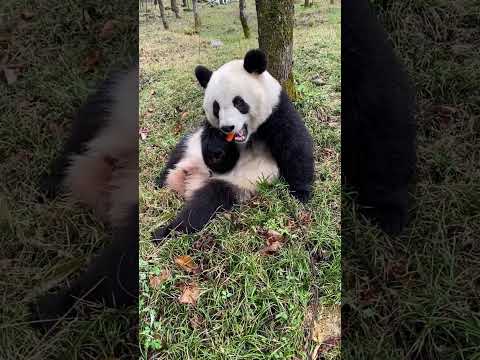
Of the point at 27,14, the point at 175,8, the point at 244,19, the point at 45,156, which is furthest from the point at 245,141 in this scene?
the point at 27,14

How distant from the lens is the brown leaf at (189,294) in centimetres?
195

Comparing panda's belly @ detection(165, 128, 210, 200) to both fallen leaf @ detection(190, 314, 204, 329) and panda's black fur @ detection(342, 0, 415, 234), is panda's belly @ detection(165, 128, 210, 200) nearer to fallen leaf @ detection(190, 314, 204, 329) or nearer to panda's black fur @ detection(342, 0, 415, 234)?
fallen leaf @ detection(190, 314, 204, 329)

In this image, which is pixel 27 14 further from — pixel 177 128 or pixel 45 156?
pixel 177 128

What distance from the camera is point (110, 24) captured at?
3.09m

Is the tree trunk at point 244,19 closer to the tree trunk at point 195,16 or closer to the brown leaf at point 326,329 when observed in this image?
the tree trunk at point 195,16

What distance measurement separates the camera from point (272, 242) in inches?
81.5

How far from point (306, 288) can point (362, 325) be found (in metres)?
0.50

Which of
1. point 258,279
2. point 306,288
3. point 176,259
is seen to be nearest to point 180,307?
point 176,259

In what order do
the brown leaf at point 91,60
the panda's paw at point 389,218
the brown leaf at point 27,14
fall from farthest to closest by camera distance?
the brown leaf at point 27,14 < the brown leaf at point 91,60 < the panda's paw at point 389,218

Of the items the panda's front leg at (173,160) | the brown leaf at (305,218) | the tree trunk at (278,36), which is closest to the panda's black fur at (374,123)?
the tree trunk at (278,36)

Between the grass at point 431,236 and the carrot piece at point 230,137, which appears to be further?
the grass at point 431,236

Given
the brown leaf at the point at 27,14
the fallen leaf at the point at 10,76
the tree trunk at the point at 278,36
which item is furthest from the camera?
the brown leaf at the point at 27,14

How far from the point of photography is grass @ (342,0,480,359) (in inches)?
90.0

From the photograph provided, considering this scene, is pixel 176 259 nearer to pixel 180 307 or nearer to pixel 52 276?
pixel 180 307
